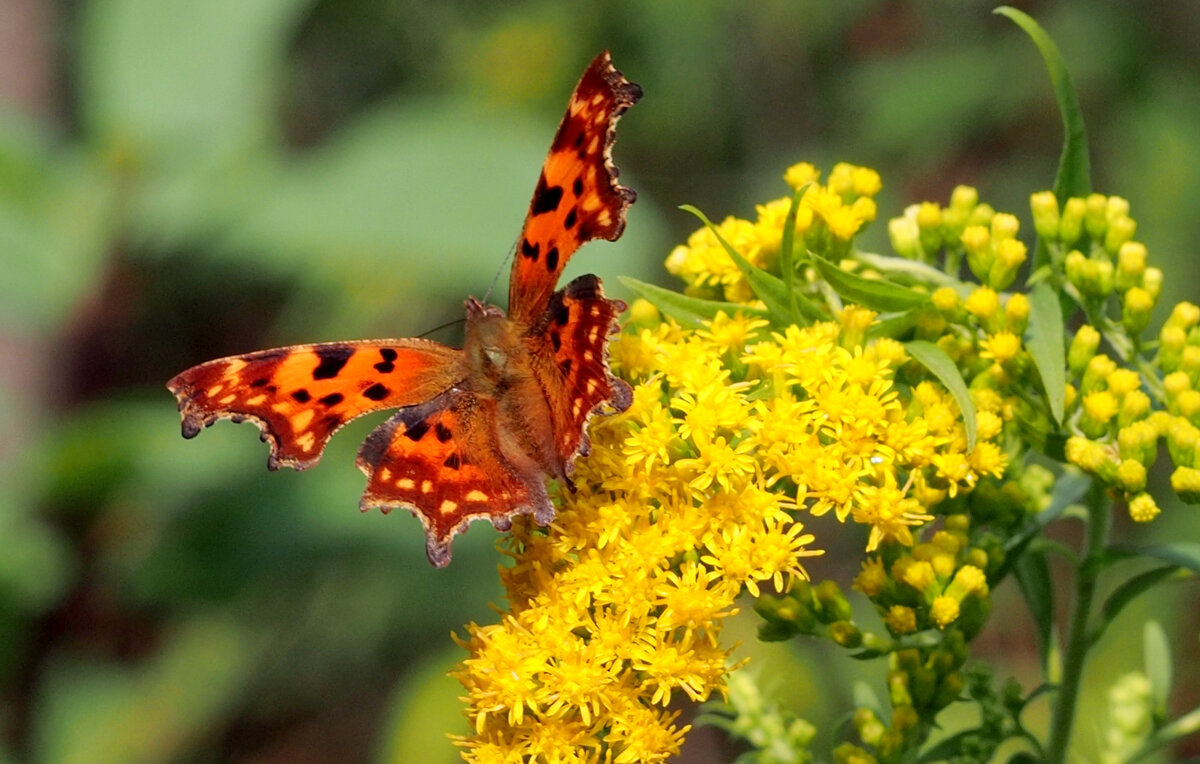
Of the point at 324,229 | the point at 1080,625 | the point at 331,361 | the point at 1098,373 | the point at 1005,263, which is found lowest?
the point at 1080,625

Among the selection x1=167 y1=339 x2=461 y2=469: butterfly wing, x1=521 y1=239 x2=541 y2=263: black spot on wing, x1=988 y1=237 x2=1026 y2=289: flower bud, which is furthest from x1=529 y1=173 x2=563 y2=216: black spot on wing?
x1=988 y1=237 x2=1026 y2=289: flower bud

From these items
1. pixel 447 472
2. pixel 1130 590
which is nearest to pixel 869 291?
pixel 1130 590

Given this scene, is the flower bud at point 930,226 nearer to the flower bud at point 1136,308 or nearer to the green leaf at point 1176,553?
the flower bud at point 1136,308

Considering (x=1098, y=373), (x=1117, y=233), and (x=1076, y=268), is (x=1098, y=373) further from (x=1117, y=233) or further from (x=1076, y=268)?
(x=1117, y=233)

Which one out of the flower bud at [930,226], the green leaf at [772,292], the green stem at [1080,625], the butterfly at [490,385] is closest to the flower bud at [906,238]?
the flower bud at [930,226]

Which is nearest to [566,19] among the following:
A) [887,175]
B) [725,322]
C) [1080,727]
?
[887,175]

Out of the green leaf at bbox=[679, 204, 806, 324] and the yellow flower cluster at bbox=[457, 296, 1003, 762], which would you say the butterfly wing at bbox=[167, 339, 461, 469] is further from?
the green leaf at bbox=[679, 204, 806, 324]
